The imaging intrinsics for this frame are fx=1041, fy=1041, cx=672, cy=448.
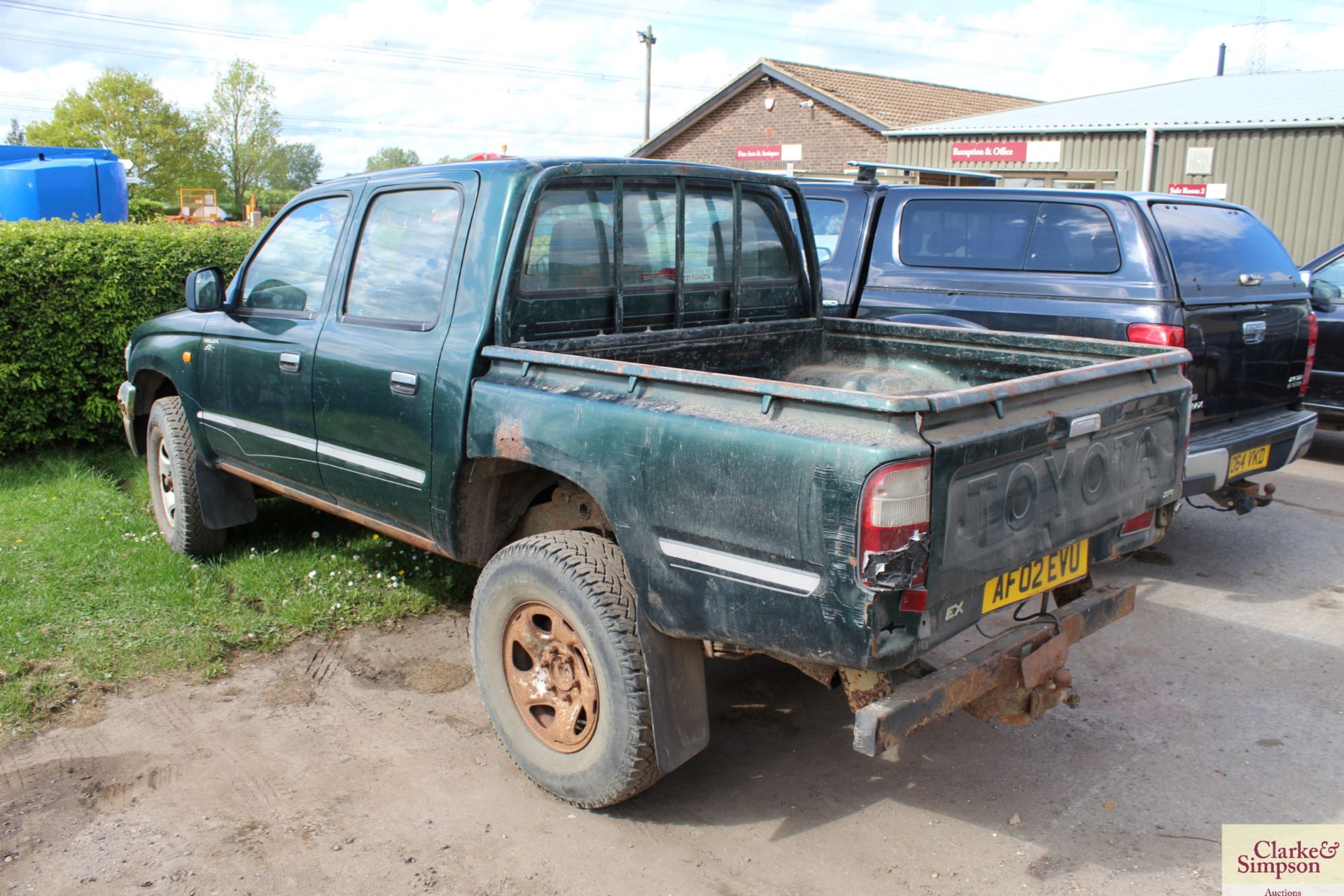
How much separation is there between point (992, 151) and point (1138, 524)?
19.2 m

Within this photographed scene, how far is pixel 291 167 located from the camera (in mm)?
86875

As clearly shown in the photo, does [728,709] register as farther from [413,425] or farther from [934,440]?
[934,440]

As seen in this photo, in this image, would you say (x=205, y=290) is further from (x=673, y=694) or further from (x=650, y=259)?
(x=673, y=694)

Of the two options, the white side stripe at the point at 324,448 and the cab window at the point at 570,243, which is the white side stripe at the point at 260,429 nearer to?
the white side stripe at the point at 324,448

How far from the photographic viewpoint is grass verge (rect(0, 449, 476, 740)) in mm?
4312

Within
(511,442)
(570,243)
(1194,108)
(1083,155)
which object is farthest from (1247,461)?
(1194,108)

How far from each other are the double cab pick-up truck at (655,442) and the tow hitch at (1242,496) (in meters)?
2.32

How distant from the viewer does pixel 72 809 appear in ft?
11.0

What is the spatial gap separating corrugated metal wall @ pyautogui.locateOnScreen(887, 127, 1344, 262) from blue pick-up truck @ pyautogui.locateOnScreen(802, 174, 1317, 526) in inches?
491

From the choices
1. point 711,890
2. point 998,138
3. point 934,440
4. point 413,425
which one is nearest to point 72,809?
point 413,425

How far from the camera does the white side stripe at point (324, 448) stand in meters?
3.81

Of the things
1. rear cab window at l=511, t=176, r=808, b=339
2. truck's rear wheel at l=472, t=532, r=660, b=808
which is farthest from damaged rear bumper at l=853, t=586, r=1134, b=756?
rear cab window at l=511, t=176, r=808, b=339

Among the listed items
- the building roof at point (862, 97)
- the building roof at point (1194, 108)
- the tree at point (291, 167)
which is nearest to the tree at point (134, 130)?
the tree at point (291, 167)

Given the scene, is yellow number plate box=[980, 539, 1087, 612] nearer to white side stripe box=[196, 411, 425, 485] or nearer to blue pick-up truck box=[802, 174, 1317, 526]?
white side stripe box=[196, 411, 425, 485]
